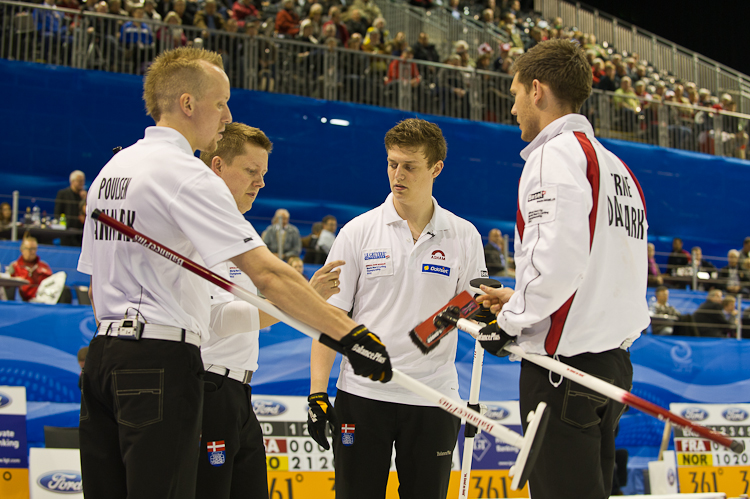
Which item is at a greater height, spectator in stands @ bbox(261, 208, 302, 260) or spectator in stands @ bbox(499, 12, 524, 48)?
spectator in stands @ bbox(499, 12, 524, 48)

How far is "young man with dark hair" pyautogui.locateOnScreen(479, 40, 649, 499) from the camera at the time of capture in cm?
231

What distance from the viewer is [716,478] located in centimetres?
654

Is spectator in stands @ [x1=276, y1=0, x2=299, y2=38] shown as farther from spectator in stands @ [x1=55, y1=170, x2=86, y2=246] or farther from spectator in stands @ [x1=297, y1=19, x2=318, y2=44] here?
spectator in stands @ [x1=55, y1=170, x2=86, y2=246]

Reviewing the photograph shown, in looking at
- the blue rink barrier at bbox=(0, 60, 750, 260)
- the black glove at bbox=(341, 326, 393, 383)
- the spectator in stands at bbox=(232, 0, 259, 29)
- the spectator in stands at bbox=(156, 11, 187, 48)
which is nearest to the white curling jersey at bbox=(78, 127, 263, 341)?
the black glove at bbox=(341, 326, 393, 383)

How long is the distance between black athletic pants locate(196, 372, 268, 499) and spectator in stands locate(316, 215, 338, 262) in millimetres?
7162

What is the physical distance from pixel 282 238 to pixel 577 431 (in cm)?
802

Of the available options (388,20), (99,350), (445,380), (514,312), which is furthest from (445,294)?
(388,20)

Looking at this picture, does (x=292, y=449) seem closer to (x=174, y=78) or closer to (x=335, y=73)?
(x=174, y=78)

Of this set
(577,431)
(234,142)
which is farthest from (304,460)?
(577,431)

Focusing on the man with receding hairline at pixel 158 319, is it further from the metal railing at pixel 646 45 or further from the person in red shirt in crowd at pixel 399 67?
the metal railing at pixel 646 45

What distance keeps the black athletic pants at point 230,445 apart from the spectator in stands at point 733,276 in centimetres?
1114

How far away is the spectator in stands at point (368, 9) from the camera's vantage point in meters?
14.8

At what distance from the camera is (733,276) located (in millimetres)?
12414

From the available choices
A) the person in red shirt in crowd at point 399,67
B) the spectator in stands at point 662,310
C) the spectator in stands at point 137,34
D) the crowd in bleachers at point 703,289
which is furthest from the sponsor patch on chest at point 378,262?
the person in red shirt in crowd at point 399,67
